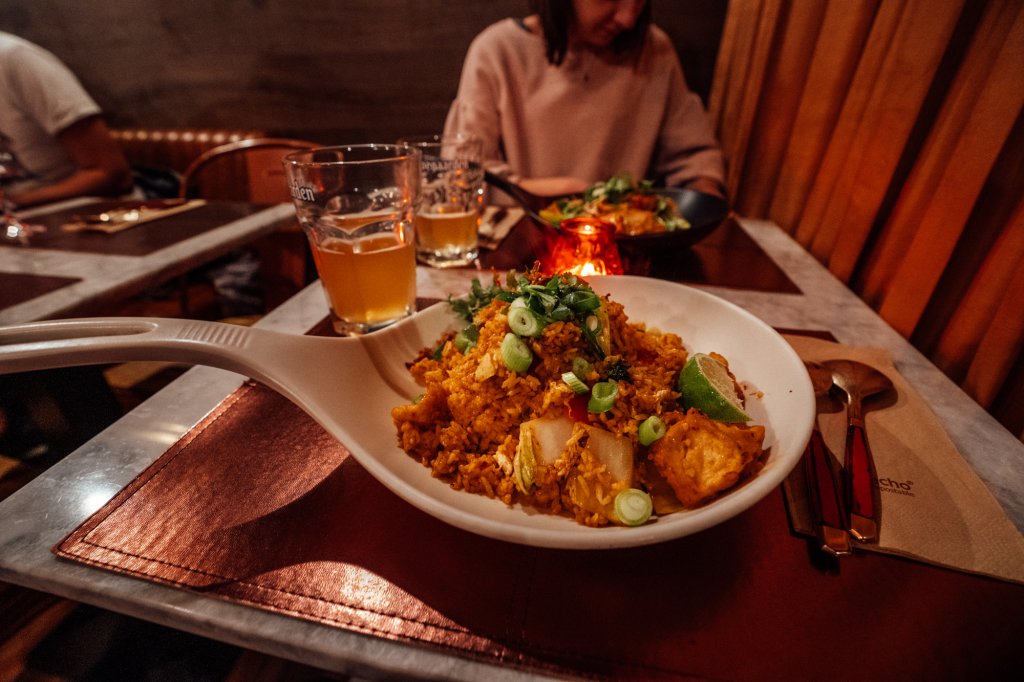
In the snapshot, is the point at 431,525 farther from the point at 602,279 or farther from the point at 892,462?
the point at 892,462

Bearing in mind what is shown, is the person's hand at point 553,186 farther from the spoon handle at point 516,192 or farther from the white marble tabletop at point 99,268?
the white marble tabletop at point 99,268

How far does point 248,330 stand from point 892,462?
4.32 feet

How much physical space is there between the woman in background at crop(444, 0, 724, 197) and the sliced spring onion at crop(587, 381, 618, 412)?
261cm

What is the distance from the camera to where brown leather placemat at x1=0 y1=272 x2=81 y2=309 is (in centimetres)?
161

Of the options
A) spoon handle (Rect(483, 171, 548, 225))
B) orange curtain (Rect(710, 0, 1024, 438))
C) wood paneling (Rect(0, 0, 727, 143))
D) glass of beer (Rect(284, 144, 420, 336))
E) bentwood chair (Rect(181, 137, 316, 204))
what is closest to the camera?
glass of beer (Rect(284, 144, 420, 336))

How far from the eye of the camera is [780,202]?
289cm

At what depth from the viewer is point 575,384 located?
0.81m

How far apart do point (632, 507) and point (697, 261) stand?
1520mm

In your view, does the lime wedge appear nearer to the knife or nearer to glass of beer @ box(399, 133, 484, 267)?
the knife

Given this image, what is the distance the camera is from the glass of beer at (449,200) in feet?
6.01

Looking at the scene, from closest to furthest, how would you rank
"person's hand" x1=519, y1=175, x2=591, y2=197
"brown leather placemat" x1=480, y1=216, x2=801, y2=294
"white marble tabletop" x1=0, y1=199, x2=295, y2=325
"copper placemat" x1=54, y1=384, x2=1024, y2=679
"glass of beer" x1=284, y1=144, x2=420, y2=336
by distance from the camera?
1. "copper placemat" x1=54, y1=384, x2=1024, y2=679
2. "glass of beer" x1=284, y1=144, x2=420, y2=336
3. "white marble tabletop" x1=0, y1=199, x2=295, y2=325
4. "brown leather placemat" x1=480, y1=216, x2=801, y2=294
5. "person's hand" x1=519, y1=175, x2=591, y2=197

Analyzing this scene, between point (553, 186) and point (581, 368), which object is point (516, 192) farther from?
point (581, 368)

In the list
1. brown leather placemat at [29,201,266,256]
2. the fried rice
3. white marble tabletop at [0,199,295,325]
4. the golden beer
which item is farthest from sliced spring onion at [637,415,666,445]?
brown leather placemat at [29,201,266,256]

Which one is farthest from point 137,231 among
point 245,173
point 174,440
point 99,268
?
point 174,440
